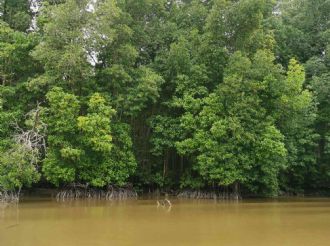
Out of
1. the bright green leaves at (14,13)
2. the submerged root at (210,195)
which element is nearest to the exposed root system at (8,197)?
the submerged root at (210,195)

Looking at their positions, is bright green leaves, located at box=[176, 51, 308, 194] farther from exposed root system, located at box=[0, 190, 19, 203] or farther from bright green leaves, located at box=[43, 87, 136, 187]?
exposed root system, located at box=[0, 190, 19, 203]

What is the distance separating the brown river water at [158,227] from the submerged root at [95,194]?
16.8ft

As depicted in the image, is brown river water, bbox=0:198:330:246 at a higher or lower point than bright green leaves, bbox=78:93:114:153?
lower

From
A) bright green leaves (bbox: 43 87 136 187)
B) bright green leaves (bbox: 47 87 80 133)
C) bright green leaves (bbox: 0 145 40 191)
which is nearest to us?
bright green leaves (bbox: 0 145 40 191)

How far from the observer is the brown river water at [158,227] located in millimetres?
9781

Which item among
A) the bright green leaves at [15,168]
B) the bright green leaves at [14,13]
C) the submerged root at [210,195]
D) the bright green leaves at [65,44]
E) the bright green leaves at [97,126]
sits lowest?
the submerged root at [210,195]

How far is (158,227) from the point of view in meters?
11.8

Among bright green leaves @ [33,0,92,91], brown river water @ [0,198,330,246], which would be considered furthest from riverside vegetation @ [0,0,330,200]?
brown river water @ [0,198,330,246]

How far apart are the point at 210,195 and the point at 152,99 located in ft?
19.8

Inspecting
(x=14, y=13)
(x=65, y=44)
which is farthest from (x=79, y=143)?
(x=14, y=13)

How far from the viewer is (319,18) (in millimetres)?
29156

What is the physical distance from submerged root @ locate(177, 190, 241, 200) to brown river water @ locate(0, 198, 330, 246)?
6726 mm

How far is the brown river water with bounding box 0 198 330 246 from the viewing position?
9.78m

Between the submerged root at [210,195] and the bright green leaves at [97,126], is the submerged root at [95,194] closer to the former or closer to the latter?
the bright green leaves at [97,126]
